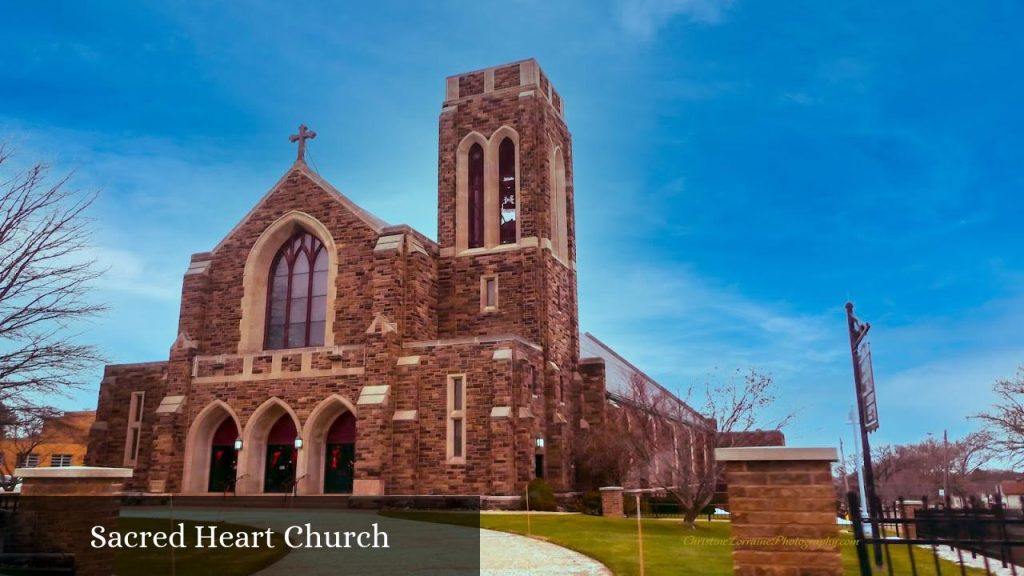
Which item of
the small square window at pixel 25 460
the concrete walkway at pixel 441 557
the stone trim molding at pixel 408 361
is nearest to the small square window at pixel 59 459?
the small square window at pixel 25 460

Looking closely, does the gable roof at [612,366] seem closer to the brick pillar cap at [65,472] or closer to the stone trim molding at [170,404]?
the stone trim molding at [170,404]

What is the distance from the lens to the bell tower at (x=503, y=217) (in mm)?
28469

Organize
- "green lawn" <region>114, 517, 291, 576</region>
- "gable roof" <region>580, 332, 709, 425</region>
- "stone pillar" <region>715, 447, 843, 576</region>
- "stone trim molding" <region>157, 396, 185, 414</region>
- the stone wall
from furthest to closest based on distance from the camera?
1. "gable roof" <region>580, 332, 709, 425</region>
2. the stone wall
3. "stone trim molding" <region>157, 396, 185, 414</region>
4. "green lawn" <region>114, 517, 291, 576</region>
5. "stone pillar" <region>715, 447, 843, 576</region>

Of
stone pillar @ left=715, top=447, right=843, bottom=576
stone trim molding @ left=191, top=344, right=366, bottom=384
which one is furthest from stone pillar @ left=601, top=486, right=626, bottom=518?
stone pillar @ left=715, top=447, right=843, bottom=576

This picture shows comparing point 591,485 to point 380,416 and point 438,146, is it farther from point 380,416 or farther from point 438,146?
point 438,146

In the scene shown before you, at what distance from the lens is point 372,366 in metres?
25.5

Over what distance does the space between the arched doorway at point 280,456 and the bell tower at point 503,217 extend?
6313 mm

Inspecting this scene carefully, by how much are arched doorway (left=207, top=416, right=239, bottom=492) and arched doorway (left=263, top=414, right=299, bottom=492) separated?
3.53 feet

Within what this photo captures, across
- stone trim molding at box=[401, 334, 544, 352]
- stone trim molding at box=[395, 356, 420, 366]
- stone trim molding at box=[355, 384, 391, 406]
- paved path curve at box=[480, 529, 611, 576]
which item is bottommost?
paved path curve at box=[480, 529, 611, 576]

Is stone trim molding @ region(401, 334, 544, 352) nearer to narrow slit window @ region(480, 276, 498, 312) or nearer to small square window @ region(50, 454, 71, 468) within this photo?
narrow slit window @ region(480, 276, 498, 312)

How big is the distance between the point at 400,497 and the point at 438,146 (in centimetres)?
1438

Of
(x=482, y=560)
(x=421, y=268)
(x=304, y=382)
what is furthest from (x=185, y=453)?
(x=482, y=560)

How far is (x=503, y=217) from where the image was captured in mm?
31031

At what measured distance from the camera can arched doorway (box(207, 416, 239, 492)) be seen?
27.4 meters
